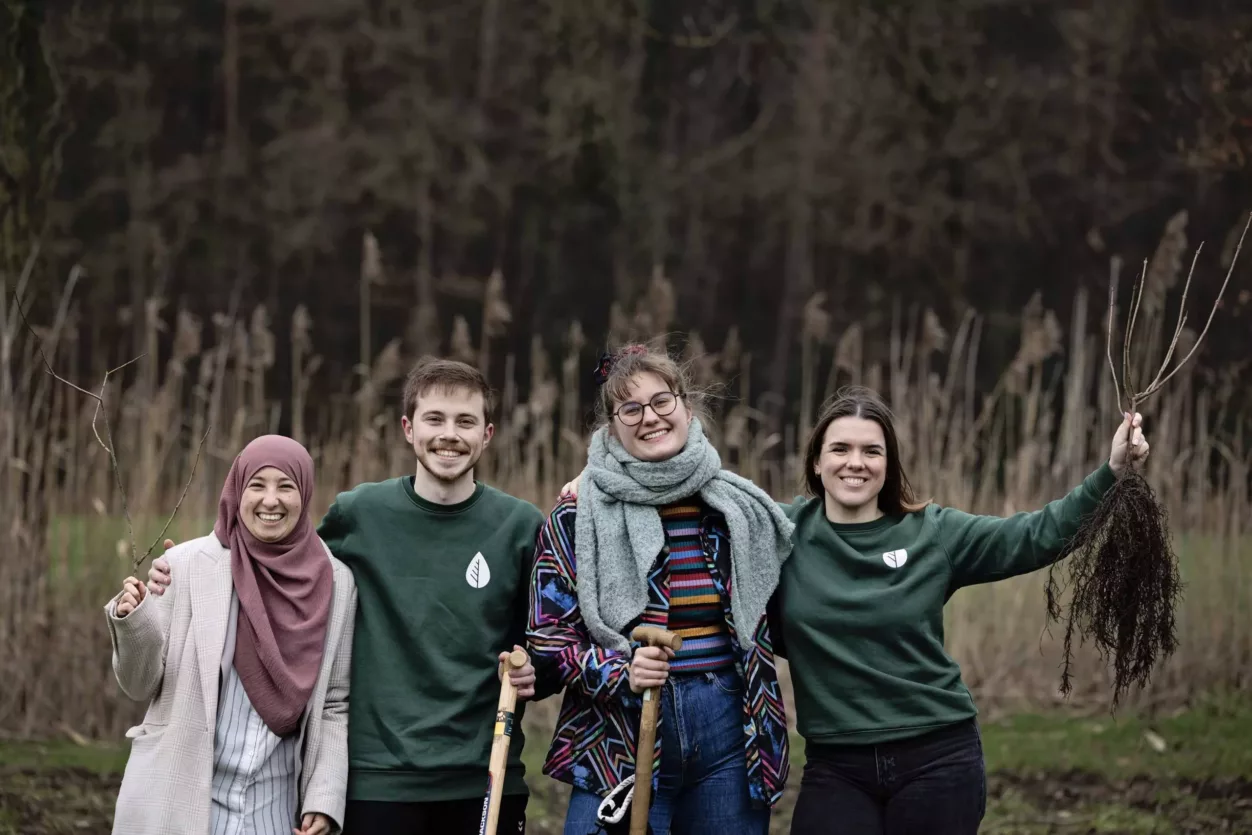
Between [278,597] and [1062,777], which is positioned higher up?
[278,597]

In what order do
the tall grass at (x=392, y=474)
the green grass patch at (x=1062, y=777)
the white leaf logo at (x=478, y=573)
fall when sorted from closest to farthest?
1. the white leaf logo at (x=478, y=573)
2. the green grass patch at (x=1062, y=777)
3. the tall grass at (x=392, y=474)

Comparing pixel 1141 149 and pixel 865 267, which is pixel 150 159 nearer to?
pixel 865 267

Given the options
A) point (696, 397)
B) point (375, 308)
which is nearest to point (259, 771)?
point (696, 397)

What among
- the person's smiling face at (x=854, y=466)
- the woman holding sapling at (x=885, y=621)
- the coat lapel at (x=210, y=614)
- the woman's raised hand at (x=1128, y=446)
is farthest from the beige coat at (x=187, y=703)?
the woman's raised hand at (x=1128, y=446)

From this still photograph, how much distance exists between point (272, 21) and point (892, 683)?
1488cm

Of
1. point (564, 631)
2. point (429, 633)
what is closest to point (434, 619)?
point (429, 633)

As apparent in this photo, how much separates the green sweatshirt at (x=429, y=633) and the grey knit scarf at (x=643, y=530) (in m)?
0.26

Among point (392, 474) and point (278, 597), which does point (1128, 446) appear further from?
point (392, 474)

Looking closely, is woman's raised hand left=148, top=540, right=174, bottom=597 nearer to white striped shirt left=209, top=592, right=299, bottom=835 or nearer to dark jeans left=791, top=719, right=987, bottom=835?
white striped shirt left=209, top=592, right=299, bottom=835

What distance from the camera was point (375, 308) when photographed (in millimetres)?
16609

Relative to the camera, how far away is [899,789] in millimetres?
3525

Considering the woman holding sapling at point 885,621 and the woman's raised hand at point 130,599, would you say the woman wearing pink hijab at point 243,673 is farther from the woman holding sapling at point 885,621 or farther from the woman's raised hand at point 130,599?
the woman holding sapling at point 885,621

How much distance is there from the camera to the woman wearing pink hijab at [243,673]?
3.34m

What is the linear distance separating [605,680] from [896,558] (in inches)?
30.1
